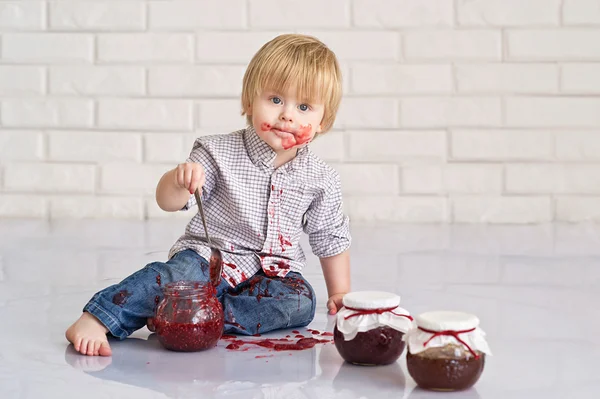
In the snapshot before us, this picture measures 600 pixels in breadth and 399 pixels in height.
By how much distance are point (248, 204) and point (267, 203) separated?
3 centimetres

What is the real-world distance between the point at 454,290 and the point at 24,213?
1.56 m

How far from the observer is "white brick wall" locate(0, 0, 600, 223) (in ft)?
8.68

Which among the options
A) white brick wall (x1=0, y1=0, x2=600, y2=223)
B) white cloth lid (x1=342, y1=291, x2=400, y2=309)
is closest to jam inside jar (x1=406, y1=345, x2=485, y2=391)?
white cloth lid (x1=342, y1=291, x2=400, y2=309)

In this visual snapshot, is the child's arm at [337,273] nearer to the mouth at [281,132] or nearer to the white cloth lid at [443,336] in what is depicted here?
the mouth at [281,132]

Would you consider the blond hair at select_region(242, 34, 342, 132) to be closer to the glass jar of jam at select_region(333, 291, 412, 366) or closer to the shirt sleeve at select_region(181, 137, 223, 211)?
the shirt sleeve at select_region(181, 137, 223, 211)

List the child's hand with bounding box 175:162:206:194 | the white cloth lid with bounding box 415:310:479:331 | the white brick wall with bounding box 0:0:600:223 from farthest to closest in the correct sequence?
the white brick wall with bounding box 0:0:600:223
the child's hand with bounding box 175:162:206:194
the white cloth lid with bounding box 415:310:479:331

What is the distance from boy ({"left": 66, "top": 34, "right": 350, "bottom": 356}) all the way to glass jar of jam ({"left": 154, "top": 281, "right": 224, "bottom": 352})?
8 cm

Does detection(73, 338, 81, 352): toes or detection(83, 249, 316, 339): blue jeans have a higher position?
detection(83, 249, 316, 339): blue jeans

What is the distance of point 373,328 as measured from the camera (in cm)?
116

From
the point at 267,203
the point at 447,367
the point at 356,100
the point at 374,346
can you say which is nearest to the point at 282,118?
the point at 267,203

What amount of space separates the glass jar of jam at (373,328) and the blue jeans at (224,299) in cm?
23

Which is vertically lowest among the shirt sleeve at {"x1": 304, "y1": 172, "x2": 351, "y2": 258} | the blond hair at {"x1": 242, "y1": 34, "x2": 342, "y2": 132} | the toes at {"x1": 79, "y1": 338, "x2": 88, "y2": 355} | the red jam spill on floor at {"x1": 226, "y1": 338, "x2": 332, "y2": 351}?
the red jam spill on floor at {"x1": 226, "y1": 338, "x2": 332, "y2": 351}

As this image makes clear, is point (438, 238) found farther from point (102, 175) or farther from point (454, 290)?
point (102, 175)

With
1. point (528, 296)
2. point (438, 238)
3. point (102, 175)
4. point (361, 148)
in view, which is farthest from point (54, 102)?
point (528, 296)
